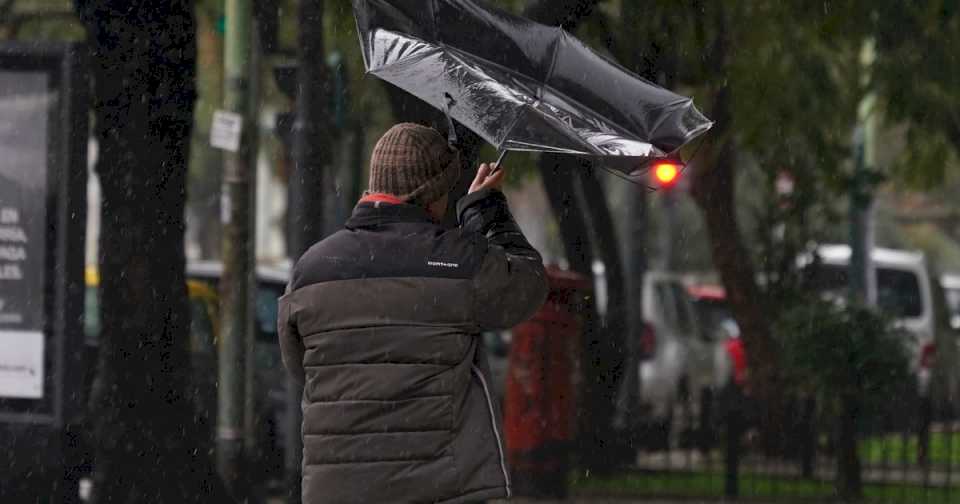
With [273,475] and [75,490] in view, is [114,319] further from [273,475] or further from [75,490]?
[273,475]

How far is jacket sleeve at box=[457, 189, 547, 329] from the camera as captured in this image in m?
4.09

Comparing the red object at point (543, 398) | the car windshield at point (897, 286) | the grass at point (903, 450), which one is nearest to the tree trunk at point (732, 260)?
the grass at point (903, 450)

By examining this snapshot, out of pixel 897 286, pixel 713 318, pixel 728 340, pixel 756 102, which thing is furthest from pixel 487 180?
pixel 897 286

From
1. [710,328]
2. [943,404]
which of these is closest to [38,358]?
[943,404]

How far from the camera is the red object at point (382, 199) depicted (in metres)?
4.15

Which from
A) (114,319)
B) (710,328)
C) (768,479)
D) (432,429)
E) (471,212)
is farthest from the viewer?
(710,328)

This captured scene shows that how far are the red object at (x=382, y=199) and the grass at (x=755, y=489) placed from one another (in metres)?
7.41

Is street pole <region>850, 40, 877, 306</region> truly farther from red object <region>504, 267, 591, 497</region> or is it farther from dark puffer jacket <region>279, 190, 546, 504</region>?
dark puffer jacket <region>279, 190, 546, 504</region>

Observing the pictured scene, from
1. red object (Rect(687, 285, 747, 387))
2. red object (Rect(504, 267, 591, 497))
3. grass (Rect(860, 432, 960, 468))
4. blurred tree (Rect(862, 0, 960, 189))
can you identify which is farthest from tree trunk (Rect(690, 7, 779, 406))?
red object (Rect(687, 285, 747, 387))

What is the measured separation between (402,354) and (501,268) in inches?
12.1

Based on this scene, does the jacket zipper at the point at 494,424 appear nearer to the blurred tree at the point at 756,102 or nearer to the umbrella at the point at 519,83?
the umbrella at the point at 519,83

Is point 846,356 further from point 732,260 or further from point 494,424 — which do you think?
point 494,424

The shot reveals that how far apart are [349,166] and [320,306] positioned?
983 centimetres

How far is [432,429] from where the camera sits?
401cm
